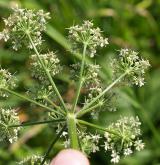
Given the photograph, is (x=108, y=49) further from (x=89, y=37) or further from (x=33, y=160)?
(x=33, y=160)

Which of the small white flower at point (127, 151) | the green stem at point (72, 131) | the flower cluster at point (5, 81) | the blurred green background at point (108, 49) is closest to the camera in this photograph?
the green stem at point (72, 131)

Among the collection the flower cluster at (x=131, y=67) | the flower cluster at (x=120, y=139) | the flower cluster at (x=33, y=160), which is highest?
the flower cluster at (x=131, y=67)

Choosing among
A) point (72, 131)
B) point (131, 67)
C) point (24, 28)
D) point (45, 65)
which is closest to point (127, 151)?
point (72, 131)

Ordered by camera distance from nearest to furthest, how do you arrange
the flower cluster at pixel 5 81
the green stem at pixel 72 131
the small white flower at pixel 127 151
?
the green stem at pixel 72 131 < the small white flower at pixel 127 151 < the flower cluster at pixel 5 81

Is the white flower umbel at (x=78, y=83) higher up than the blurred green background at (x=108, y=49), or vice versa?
the blurred green background at (x=108, y=49)

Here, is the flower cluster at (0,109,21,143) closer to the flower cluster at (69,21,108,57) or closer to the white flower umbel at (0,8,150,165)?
the white flower umbel at (0,8,150,165)

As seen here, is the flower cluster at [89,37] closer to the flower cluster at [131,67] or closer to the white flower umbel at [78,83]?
the white flower umbel at [78,83]

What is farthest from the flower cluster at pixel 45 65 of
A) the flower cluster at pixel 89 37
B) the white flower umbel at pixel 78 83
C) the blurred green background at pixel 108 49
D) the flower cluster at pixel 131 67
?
the blurred green background at pixel 108 49
